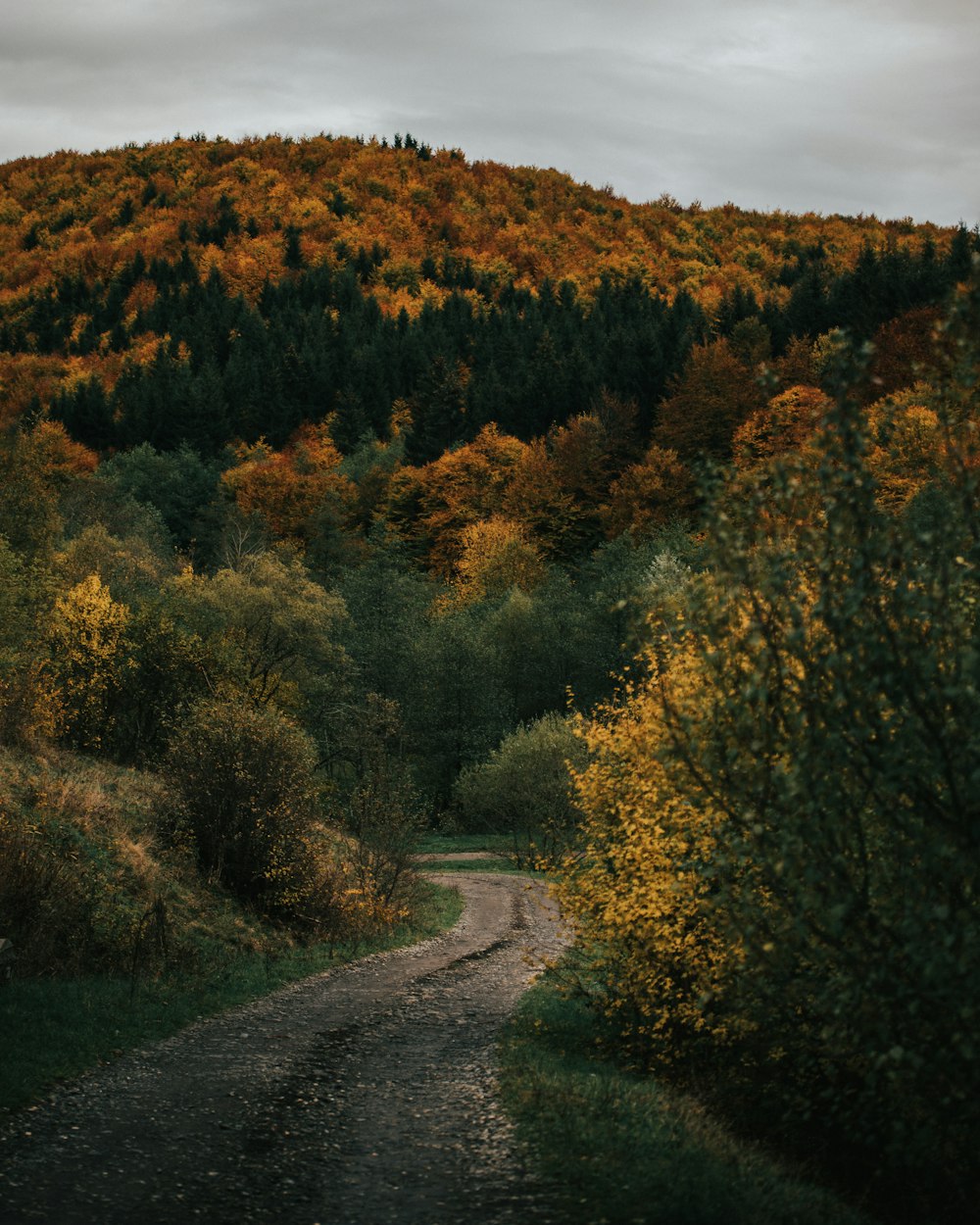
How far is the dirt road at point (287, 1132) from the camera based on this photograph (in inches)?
389

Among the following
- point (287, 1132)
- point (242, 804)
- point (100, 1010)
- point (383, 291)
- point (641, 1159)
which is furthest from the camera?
point (383, 291)

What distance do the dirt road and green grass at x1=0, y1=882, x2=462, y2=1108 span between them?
47 cm

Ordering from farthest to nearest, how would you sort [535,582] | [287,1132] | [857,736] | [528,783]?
1. [535,582]
2. [528,783]
3. [287,1132]
4. [857,736]

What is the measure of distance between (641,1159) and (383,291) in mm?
147102

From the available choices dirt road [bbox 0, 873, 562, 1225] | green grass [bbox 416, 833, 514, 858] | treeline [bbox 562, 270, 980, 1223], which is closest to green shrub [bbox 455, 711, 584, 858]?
green grass [bbox 416, 833, 514, 858]

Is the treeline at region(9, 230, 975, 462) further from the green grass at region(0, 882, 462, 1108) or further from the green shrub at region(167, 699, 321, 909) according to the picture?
the green grass at region(0, 882, 462, 1108)

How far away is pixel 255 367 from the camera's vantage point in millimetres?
124688

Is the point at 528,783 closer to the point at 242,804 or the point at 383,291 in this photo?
the point at 242,804

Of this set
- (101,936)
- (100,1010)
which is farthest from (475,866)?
(100,1010)

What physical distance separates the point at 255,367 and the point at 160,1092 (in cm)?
11864

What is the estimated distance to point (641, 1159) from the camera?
427 inches

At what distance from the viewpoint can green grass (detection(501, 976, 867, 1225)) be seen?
32.7ft

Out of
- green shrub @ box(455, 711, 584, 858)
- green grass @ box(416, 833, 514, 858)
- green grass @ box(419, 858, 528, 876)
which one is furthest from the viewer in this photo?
green grass @ box(416, 833, 514, 858)

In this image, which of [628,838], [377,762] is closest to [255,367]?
[377,762]
